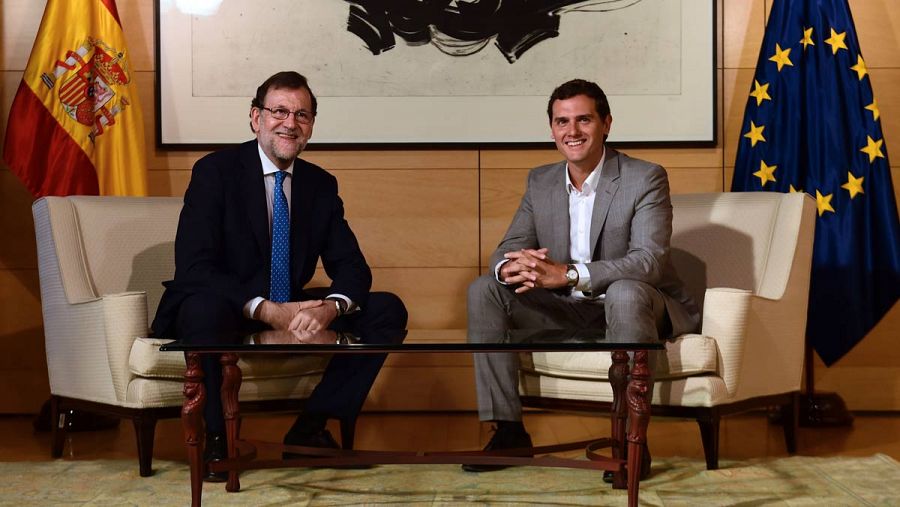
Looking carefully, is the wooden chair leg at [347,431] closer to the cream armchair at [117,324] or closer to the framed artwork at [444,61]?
the cream armchair at [117,324]

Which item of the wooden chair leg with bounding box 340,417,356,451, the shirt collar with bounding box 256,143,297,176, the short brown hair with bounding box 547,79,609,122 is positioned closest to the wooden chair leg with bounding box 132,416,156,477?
the wooden chair leg with bounding box 340,417,356,451

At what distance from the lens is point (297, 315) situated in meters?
3.19

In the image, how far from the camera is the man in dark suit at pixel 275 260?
10.7 feet

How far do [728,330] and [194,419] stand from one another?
66.4 inches

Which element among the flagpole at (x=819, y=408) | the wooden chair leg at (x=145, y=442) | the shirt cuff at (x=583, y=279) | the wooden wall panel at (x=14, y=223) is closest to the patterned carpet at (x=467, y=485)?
the wooden chair leg at (x=145, y=442)

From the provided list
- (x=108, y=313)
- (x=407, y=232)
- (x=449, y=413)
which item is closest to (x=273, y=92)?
(x=108, y=313)

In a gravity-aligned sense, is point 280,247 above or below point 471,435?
above

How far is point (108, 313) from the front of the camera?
339 centimetres

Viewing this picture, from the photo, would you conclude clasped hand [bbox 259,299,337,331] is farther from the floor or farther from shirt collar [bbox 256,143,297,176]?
the floor

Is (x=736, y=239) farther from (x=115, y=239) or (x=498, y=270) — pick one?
(x=115, y=239)

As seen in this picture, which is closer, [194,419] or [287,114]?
[194,419]

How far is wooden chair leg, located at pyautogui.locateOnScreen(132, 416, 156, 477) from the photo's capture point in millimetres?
3287

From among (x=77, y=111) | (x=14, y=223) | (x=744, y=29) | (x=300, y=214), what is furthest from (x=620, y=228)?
(x=14, y=223)

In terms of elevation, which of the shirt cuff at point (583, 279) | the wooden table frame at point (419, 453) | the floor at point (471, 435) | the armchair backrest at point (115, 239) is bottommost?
the floor at point (471, 435)
